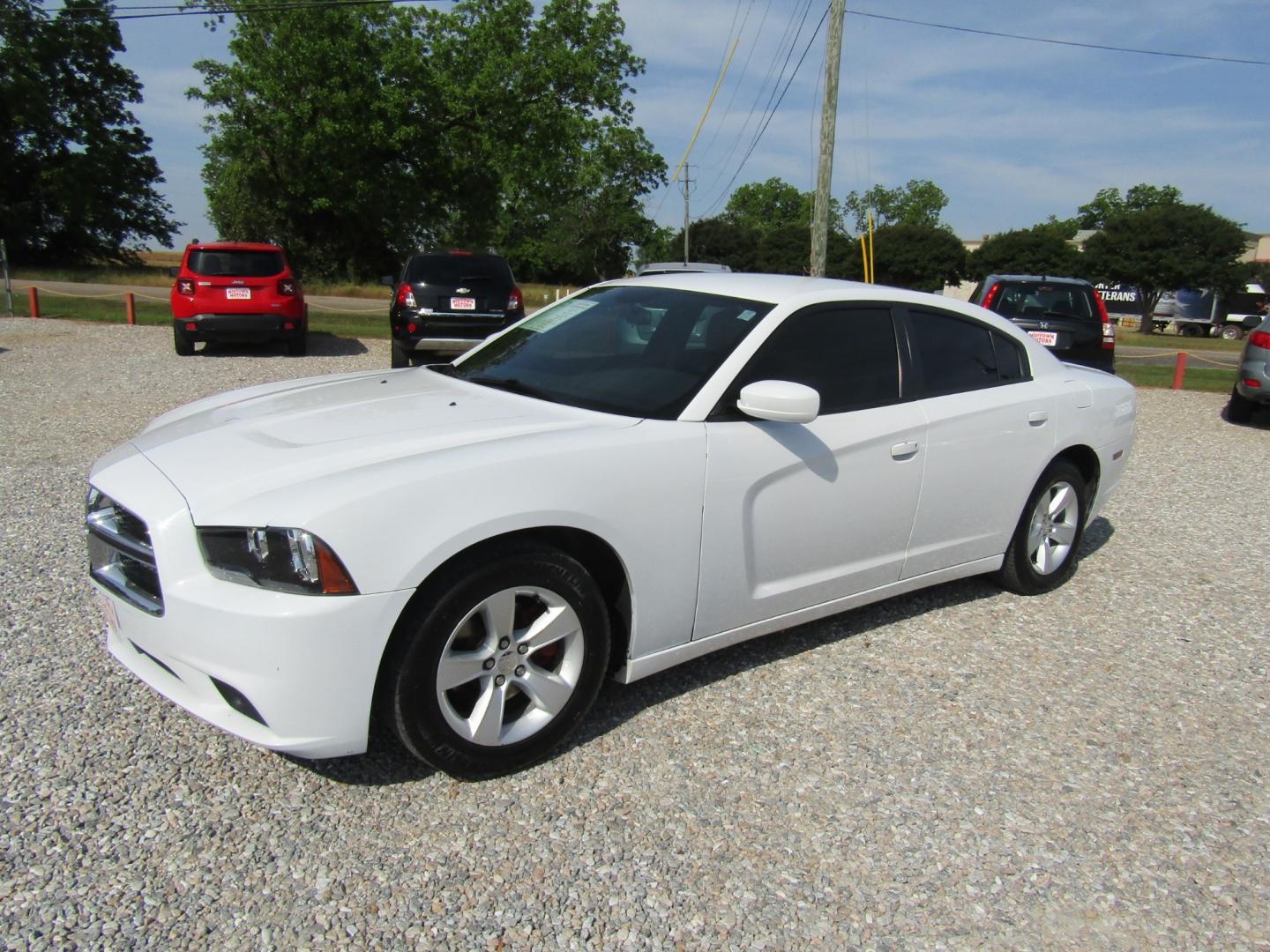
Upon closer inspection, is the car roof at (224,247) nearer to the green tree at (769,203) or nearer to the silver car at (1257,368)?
the silver car at (1257,368)

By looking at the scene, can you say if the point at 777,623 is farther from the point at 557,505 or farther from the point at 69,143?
the point at 69,143

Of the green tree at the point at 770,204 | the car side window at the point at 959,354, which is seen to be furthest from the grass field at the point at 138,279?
the green tree at the point at 770,204

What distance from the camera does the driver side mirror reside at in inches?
130

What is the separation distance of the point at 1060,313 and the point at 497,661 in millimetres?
11065

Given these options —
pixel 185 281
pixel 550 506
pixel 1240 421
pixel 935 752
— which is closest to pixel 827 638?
pixel 935 752

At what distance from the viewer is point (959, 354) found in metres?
4.47

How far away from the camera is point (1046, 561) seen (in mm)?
5012

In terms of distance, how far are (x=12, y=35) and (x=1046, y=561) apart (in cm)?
4515

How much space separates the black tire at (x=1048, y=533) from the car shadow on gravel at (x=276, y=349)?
12.1 metres

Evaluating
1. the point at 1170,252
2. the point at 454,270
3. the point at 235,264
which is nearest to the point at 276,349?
the point at 235,264

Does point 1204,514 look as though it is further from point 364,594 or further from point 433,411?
point 364,594

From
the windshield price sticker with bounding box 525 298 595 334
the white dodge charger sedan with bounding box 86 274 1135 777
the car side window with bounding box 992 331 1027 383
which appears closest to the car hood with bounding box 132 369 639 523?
the white dodge charger sedan with bounding box 86 274 1135 777

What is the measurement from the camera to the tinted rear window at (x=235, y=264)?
44.8 ft

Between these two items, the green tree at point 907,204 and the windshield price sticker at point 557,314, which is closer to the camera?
the windshield price sticker at point 557,314
